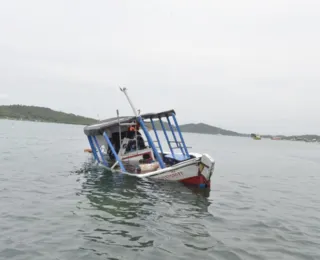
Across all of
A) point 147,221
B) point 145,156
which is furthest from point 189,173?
point 147,221

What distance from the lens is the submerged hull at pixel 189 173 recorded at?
1788 cm

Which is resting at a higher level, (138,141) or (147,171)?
(138,141)

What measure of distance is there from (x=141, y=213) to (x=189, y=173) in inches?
248

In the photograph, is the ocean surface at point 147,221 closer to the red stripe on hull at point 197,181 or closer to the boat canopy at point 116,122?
the red stripe on hull at point 197,181

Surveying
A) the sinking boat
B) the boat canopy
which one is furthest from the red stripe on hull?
the boat canopy

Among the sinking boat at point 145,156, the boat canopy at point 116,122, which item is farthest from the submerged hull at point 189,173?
the boat canopy at point 116,122

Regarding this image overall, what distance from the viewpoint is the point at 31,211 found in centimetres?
1239

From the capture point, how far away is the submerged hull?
1788cm

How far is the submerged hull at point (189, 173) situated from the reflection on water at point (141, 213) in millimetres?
448

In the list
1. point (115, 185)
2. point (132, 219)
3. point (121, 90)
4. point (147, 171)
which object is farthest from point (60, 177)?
point (132, 219)

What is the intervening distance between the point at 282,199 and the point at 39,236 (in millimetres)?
14465

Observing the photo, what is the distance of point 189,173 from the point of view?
734 inches

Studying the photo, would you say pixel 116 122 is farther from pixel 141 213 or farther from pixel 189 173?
pixel 141 213

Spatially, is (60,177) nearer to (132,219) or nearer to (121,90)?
(121,90)
